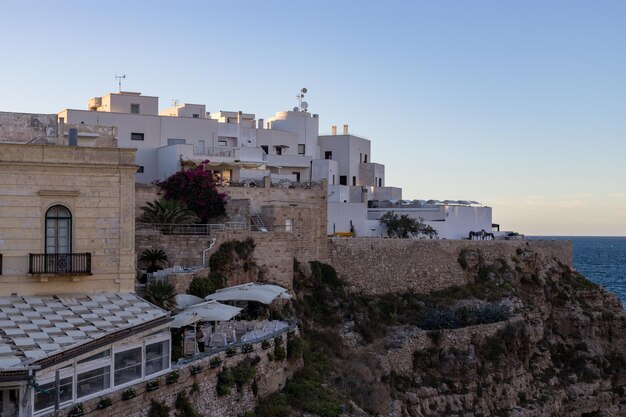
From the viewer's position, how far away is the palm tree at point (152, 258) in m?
29.8

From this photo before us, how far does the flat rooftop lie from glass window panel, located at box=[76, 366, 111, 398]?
25.9 inches

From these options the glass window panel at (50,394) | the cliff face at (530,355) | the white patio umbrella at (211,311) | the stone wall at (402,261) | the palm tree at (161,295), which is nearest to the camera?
the glass window panel at (50,394)

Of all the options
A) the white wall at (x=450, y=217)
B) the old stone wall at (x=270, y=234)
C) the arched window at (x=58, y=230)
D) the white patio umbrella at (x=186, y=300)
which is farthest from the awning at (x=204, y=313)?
the white wall at (x=450, y=217)

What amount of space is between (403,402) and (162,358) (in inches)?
588

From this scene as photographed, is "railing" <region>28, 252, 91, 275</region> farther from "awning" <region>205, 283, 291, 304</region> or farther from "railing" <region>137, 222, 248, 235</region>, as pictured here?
"railing" <region>137, 222, 248, 235</region>

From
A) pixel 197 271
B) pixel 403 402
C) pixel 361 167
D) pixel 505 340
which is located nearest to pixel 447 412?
pixel 403 402

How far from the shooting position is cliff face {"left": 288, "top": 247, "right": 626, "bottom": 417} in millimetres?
33688

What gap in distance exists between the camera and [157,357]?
1991 centimetres

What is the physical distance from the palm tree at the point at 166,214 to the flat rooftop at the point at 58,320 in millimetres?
10280

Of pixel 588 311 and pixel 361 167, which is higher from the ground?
pixel 361 167

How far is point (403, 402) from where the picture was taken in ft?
108

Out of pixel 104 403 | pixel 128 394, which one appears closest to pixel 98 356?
pixel 128 394

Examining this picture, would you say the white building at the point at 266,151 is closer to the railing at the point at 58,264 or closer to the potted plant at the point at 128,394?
the railing at the point at 58,264

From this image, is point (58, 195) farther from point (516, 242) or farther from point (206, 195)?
point (516, 242)
